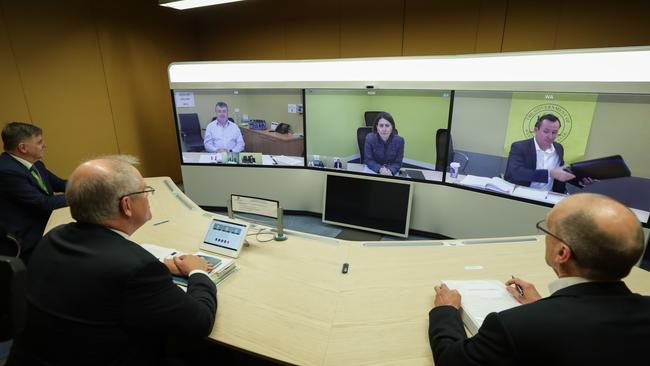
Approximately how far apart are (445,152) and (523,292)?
209 cm

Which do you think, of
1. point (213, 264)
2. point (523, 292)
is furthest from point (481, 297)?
point (213, 264)

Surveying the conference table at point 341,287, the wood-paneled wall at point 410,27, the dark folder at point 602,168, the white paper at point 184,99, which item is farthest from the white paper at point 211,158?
the dark folder at point 602,168

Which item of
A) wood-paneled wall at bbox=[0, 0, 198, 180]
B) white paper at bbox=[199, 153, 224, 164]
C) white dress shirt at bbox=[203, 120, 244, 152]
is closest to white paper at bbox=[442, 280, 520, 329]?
white dress shirt at bbox=[203, 120, 244, 152]

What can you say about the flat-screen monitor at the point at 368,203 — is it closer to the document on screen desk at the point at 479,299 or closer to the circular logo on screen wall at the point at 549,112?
the circular logo on screen wall at the point at 549,112

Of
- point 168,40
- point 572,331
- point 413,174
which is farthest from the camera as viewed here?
point 168,40

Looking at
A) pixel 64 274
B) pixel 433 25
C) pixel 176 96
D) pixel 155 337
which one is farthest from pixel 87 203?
pixel 433 25

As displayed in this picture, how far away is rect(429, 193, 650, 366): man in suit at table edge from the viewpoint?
83cm

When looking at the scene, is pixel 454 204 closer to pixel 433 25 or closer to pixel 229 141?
pixel 433 25

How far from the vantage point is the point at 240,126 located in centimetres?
412

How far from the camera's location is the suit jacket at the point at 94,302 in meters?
1.04

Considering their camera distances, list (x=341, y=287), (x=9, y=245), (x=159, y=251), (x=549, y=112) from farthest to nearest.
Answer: (x=549, y=112) < (x=9, y=245) < (x=159, y=251) < (x=341, y=287)

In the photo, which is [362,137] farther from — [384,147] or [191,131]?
[191,131]

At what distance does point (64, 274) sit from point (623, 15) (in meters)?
4.47

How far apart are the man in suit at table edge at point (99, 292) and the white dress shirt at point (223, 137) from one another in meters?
2.97
